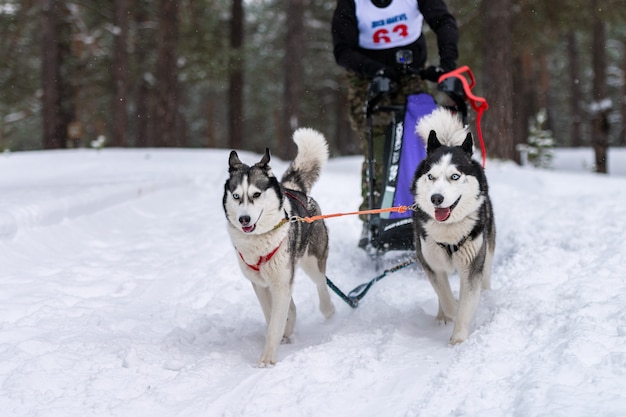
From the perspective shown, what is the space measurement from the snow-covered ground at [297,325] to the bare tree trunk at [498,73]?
3328mm

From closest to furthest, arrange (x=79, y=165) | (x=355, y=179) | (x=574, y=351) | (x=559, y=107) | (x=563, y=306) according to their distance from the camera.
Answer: (x=574, y=351) → (x=563, y=306) → (x=355, y=179) → (x=79, y=165) → (x=559, y=107)

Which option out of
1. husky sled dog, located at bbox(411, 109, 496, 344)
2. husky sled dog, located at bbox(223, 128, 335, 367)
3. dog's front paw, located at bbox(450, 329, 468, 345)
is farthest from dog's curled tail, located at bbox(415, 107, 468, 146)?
dog's front paw, located at bbox(450, 329, 468, 345)

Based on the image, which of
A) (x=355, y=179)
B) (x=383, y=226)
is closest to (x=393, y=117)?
(x=383, y=226)

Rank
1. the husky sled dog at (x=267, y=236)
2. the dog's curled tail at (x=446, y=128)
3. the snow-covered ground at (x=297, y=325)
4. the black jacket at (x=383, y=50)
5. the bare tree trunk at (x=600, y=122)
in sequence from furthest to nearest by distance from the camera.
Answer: the bare tree trunk at (x=600, y=122) → the black jacket at (x=383, y=50) → the dog's curled tail at (x=446, y=128) → the husky sled dog at (x=267, y=236) → the snow-covered ground at (x=297, y=325)

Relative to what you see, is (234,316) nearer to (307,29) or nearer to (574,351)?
(574,351)

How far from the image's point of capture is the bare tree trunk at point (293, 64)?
1398 cm

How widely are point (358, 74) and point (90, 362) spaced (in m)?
3.13

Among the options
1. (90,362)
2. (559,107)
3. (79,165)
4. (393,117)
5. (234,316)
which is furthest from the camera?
(559,107)

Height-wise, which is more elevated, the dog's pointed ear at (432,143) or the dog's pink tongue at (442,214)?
the dog's pointed ear at (432,143)

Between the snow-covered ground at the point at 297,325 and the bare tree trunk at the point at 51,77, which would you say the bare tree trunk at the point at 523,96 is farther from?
the bare tree trunk at the point at 51,77

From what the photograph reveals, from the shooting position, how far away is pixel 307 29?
22.0m

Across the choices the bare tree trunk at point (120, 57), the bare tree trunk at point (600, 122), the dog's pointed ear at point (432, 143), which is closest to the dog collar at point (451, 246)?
the dog's pointed ear at point (432, 143)

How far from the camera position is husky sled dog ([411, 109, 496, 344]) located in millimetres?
3438

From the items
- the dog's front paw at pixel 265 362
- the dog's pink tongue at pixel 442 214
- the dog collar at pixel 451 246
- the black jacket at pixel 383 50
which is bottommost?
the dog's front paw at pixel 265 362
